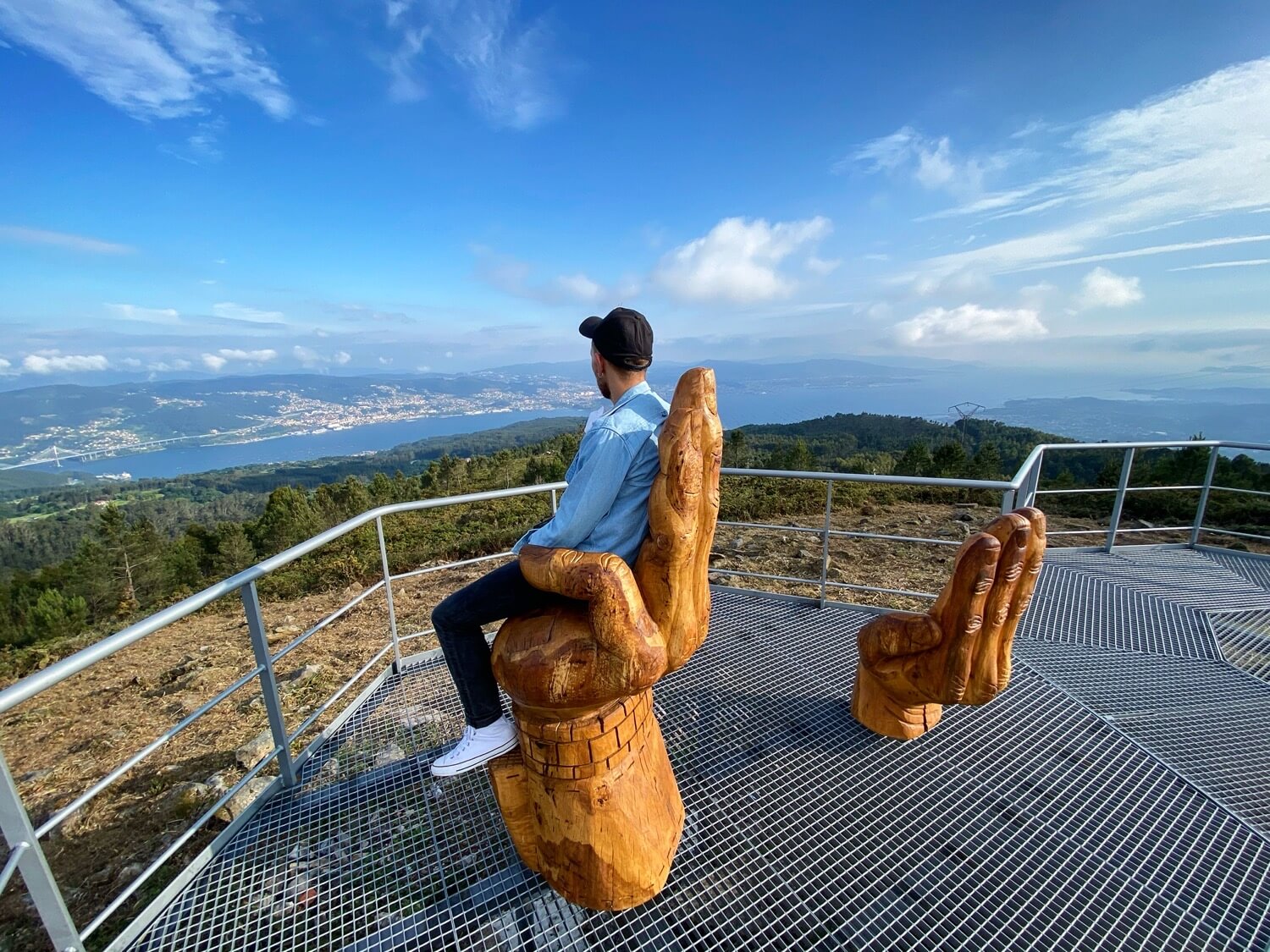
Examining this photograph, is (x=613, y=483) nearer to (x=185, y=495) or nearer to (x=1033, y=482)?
(x=1033, y=482)

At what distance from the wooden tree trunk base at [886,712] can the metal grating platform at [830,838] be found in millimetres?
72

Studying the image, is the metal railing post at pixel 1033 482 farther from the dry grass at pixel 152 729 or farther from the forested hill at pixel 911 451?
the dry grass at pixel 152 729

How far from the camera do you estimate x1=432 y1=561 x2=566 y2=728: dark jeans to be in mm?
1806

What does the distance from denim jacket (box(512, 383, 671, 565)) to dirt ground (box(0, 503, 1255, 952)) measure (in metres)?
2.59

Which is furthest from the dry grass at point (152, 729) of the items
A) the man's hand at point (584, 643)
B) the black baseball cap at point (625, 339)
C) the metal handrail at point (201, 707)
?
the black baseball cap at point (625, 339)

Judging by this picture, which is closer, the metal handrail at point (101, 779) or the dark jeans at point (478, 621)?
the metal handrail at point (101, 779)

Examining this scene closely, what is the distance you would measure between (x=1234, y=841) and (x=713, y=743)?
2.01m

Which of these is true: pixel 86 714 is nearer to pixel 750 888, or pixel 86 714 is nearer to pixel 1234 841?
pixel 750 888

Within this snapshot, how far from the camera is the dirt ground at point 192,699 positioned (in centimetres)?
286

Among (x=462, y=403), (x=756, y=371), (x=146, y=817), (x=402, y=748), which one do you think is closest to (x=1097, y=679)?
(x=402, y=748)

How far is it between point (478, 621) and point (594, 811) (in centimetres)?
72

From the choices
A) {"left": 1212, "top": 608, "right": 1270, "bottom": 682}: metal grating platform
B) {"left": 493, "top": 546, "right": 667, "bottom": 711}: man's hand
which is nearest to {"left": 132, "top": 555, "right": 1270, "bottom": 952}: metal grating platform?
{"left": 1212, "top": 608, "right": 1270, "bottom": 682}: metal grating platform

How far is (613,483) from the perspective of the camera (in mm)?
1562

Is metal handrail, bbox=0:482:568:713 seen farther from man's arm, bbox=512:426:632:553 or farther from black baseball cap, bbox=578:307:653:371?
black baseball cap, bbox=578:307:653:371
